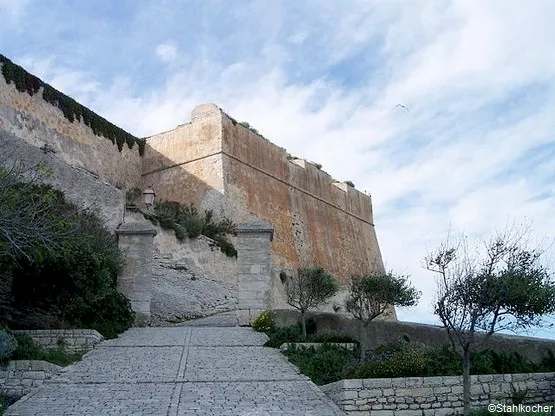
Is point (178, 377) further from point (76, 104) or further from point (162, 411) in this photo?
point (76, 104)

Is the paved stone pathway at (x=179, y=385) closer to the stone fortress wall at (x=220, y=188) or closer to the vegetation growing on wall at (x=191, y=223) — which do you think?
the stone fortress wall at (x=220, y=188)

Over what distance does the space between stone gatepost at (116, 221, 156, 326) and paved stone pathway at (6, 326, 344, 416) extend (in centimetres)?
446

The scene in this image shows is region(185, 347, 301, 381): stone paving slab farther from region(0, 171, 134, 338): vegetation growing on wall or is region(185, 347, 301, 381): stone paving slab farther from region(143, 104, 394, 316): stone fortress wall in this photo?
region(143, 104, 394, 316): stone fortress wall

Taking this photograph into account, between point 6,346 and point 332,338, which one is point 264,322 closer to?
point 332,338

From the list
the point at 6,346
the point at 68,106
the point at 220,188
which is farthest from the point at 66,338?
the point at 220,188

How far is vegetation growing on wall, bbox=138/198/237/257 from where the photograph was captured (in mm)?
23016

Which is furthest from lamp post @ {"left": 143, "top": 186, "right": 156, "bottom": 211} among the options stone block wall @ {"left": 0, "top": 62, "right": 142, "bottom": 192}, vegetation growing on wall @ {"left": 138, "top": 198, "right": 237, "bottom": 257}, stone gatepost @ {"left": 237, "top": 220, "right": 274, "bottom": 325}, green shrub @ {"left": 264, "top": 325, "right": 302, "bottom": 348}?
green shrub @ {"left": 264, "top": 325, "right": 302, "bottom": 348}

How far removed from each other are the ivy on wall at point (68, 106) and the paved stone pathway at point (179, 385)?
14.7 meters

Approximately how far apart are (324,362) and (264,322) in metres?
5.13

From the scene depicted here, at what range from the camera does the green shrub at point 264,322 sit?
14.6 metres

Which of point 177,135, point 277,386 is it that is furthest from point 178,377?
point 177,135

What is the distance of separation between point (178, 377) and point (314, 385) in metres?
1.94

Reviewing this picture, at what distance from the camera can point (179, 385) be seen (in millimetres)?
8367

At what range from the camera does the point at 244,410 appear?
7.13 metres
